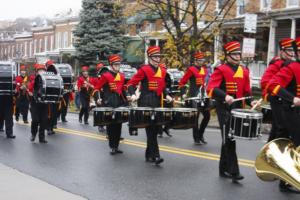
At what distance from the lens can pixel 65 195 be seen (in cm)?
726

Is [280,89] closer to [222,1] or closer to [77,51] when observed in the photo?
[222,1]

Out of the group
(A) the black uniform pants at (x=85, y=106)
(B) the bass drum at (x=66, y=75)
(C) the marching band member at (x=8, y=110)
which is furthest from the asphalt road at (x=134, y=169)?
(A) the black uniform pants at (x=85, y=106)

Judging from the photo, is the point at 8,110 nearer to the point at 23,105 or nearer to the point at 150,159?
the point at 23,105

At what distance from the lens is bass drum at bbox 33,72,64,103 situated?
12.8 meters

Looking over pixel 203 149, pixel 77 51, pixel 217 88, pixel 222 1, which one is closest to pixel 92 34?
pixel 77 51

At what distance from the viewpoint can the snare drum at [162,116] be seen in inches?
379

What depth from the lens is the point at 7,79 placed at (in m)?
13.5

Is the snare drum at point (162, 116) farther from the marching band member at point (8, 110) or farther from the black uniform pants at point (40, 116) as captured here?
the marching band member at point (8, 110)

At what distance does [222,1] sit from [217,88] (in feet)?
68.4

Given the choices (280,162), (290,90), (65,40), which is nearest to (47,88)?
(290,90)

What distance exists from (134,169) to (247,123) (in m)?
2.73

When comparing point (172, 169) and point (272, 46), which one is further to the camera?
point (272, 46)

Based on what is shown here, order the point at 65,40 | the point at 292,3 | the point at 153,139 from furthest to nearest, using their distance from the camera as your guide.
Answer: the point at 65,40, the point at 292,3, the point at 153,139

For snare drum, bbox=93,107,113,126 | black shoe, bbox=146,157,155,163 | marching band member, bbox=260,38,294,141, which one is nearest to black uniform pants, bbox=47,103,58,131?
snare drum, bbox=93,107,113,126
